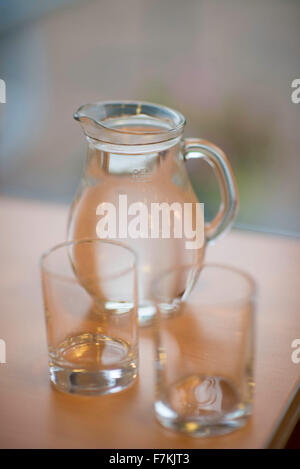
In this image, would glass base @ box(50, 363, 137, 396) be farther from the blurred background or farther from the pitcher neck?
the blurred background

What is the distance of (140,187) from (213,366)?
0.58 ft

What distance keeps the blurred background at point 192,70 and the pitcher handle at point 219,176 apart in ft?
3.23

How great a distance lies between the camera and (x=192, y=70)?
166cm

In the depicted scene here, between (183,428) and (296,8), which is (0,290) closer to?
(183,428)

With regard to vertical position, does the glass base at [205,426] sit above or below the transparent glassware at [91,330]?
below

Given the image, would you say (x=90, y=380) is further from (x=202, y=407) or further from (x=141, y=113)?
(x=141, y=113)

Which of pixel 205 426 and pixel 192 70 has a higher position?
pixel 192 70

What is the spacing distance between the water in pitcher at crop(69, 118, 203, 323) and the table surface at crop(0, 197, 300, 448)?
0.07m

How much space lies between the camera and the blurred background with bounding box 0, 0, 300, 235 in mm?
1667

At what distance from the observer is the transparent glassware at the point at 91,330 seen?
50 centimetres

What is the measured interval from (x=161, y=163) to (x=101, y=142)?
0.06 m

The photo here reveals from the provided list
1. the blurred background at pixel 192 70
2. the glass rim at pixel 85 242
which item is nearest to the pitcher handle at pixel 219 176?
the glass rim at pixel 85 242

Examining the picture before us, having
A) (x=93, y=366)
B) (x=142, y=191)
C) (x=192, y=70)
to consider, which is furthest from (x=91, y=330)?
(x=192, y=70)

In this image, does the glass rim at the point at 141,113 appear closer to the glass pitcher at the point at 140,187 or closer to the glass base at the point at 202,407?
the glass pitcher at the point at 140,187
